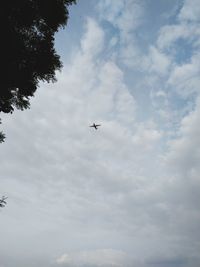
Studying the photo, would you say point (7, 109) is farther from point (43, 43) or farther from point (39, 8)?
point (39, 8)

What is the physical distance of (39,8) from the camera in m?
10.7

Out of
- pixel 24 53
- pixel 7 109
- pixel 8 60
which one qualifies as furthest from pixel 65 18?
pixel 7 109

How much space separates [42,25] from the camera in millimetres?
11445

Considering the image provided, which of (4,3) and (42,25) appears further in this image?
(42,25)

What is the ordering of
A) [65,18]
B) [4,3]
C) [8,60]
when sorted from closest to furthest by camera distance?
[4,3] < [8,60] < [65,18]

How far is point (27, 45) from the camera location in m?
11.0

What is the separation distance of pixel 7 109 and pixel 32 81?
1565 mm

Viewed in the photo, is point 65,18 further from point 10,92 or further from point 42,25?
point 10,92

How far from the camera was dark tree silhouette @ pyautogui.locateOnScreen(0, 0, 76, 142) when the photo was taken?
10.0 m

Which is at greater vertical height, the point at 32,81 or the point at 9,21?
the point at 9,21

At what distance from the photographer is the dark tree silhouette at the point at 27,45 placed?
1002 centimetres

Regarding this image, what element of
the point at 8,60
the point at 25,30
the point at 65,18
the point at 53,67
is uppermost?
the point at 65,18

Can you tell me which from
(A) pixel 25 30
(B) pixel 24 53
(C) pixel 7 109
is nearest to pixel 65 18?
(A) pixel 25 30

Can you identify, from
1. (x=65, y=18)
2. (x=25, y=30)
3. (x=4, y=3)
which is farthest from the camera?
(x=65, y=18)
